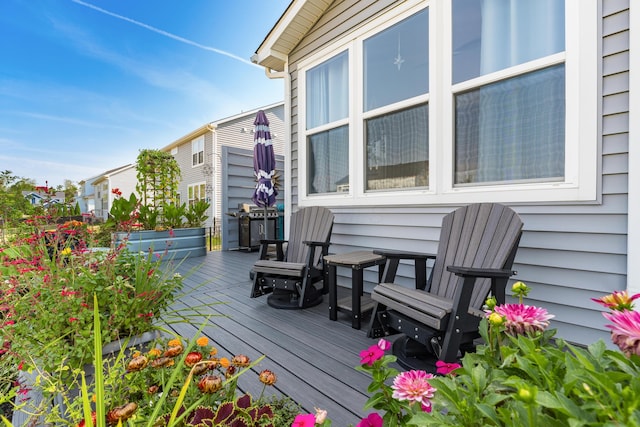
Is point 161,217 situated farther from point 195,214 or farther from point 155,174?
point 155,174

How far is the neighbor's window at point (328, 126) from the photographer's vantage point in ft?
11.6

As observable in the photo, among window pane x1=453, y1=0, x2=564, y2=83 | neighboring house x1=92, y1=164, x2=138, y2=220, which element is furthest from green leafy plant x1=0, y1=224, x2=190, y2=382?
neighboring house x1=92, y1=164, x2=138, y2=220

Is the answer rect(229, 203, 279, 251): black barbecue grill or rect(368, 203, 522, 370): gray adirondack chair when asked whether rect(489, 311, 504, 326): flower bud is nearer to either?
rect(368, 203, 522, 370): gray adirondack chair

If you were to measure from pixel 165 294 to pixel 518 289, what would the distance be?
1575 millimetres

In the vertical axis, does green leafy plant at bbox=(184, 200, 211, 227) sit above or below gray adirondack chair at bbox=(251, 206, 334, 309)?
above

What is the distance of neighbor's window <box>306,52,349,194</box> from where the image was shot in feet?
11.6

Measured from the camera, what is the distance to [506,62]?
227 centimetres

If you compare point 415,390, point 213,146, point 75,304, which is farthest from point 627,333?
point 213,146

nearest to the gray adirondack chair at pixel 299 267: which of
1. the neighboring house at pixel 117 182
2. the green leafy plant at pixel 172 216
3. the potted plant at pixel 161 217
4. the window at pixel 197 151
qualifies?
the potted plant at pixel 161 217

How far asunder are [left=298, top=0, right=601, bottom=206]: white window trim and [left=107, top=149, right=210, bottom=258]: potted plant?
3.15 metres

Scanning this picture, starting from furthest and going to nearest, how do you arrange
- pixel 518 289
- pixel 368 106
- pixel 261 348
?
pixel 368 106 < pixel 261 348 < pixel 518 289

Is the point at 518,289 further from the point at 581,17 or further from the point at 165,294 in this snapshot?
the point at 581,17

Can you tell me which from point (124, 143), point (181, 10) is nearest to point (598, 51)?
point (181, 10)

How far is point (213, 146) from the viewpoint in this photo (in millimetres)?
12672
